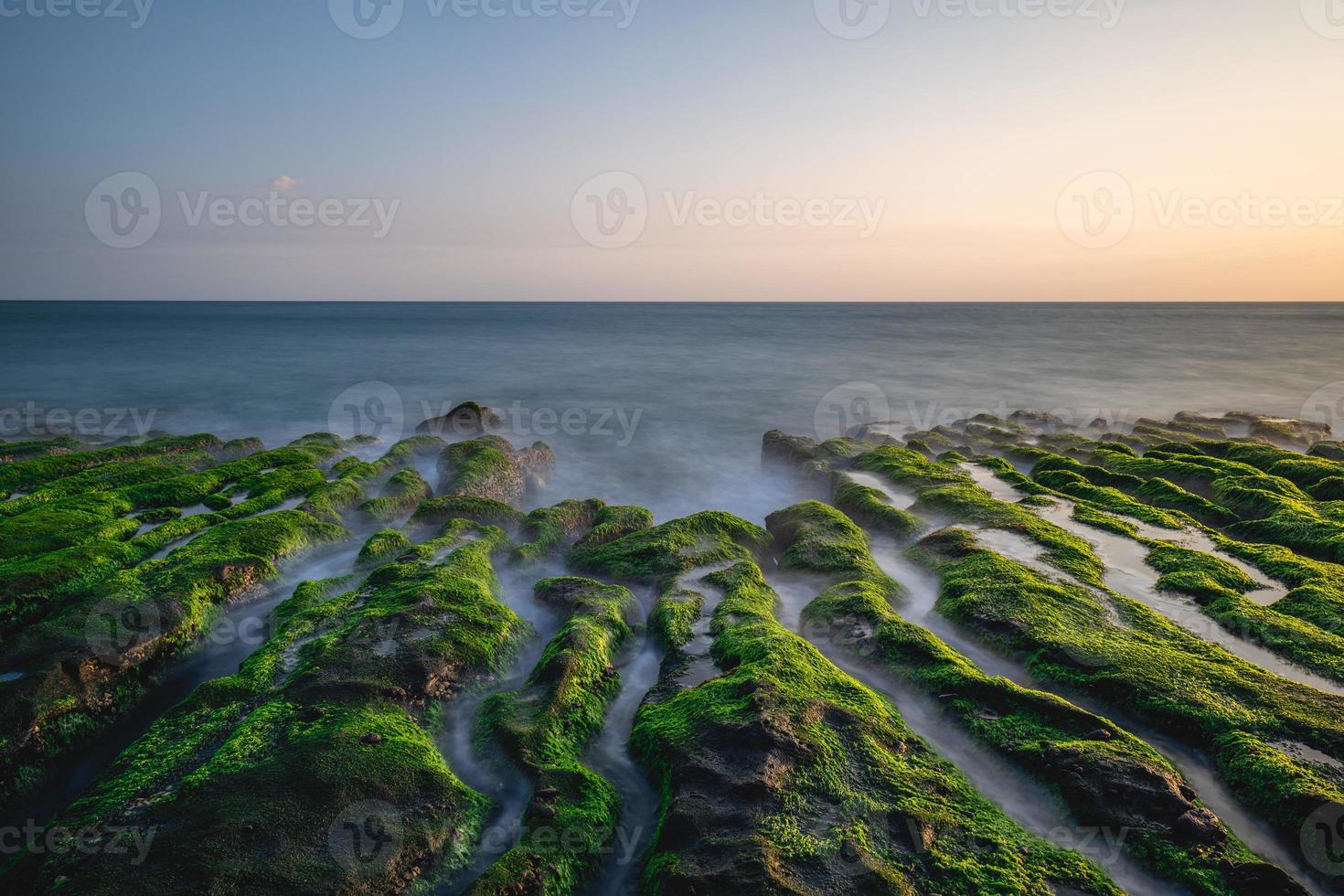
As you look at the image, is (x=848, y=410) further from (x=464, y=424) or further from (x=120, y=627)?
(x=120, y=627)

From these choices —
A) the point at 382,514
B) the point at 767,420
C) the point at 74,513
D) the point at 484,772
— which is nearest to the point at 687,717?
the point at 484,772

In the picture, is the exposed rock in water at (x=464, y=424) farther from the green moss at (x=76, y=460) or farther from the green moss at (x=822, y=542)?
the green moss at (x=822, y=542)

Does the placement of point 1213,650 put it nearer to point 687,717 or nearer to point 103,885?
point 687,717

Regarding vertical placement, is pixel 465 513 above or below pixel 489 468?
below

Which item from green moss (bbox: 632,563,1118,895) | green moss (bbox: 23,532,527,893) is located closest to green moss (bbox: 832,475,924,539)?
green moss (bbox: 632,563,1118,895)

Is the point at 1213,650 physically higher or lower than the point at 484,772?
higher
